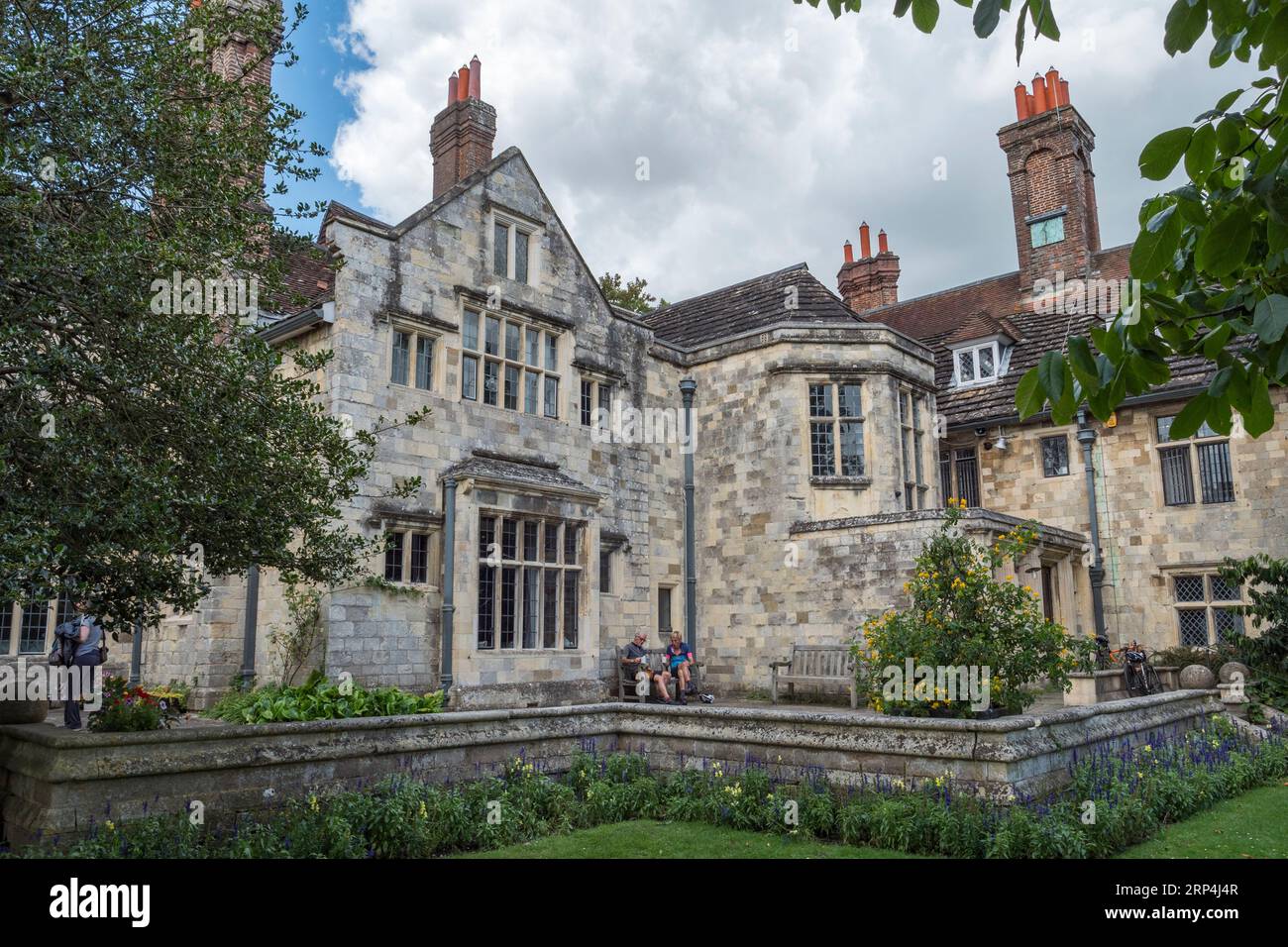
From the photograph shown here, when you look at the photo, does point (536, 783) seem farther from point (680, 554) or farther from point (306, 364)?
point (680, 554)

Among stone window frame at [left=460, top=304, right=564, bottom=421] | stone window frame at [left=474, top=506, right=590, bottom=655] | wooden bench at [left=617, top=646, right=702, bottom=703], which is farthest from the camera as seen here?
stone window frame at [left=460, top=304, right=564, bottom=421]

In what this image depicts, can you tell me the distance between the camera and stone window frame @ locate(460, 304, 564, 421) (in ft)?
54.6

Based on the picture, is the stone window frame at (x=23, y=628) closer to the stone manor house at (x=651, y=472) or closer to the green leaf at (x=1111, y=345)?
the stone manor house at (x=651, y=472)

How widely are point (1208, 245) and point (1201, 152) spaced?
33 centimetres

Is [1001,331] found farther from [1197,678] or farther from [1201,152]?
[1201,152]

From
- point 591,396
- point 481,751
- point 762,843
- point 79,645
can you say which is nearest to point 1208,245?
point 762,843

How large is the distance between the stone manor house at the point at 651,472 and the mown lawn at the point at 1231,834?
23.1 ft

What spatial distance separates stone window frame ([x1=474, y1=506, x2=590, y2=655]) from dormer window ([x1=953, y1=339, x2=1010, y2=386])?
12.4 m

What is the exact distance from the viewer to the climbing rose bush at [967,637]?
9.90 metres

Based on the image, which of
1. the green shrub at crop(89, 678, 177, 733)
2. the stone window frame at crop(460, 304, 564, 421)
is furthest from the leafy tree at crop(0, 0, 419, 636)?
the stone window frame at crop(460, 304, 564, 421)

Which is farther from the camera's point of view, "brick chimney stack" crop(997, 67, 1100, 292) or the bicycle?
"brick chimney stack" crop(997, 67, 1100, 292)

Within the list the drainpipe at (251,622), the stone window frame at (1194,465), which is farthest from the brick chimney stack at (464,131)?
the stone window frame at (1194,465)

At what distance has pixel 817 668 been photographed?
16.7 m

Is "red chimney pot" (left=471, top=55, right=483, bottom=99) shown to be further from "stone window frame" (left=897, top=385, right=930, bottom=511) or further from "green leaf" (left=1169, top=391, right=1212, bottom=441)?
"green leaf" (left=1169, top=391, right=1212, bottom=441)
